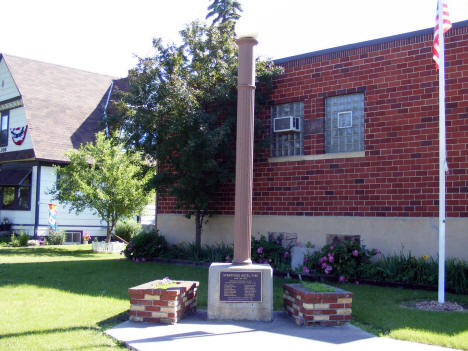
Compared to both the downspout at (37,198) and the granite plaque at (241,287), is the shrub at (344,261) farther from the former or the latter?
the downspout at (37,198)

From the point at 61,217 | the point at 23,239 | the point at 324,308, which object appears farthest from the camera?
the point at 61,217

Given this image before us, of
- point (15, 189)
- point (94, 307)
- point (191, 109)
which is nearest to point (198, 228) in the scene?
point (191, 109)

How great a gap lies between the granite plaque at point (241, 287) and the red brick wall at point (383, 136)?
5160 millimetres

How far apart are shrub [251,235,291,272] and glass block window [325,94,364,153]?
2690mm

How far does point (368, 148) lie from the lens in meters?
11.3

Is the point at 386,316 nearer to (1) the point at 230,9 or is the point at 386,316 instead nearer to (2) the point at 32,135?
(2) the point at 32,135

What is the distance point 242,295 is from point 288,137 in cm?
659

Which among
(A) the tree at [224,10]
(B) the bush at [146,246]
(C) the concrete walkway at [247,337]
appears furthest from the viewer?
(A) the tree at [224,10]

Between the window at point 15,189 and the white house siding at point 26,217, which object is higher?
the window at point 15,189

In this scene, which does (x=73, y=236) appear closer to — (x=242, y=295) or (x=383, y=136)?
(x=383, y=136)

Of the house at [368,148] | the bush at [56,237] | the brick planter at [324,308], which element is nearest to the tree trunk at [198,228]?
the house at [368,148]

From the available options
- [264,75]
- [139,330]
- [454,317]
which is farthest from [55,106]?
[454,317]

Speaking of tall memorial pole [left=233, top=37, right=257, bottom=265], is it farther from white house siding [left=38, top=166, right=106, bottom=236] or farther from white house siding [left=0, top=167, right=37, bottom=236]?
white house siding [left=0, top=167, right=37, bottom=236]

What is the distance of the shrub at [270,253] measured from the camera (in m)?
11.7
